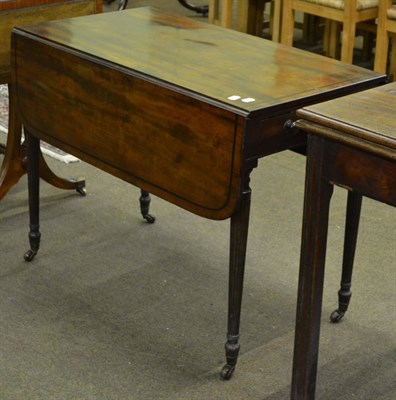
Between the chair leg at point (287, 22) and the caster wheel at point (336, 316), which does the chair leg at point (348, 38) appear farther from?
the caster wheel at point (336, 316)

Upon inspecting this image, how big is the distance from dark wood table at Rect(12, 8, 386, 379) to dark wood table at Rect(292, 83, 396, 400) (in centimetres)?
30

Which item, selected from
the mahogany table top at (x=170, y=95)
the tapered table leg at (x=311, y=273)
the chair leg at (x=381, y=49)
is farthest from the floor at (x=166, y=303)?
the chair leg at (x=381, y=49)

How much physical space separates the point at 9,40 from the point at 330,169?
5.26 ft

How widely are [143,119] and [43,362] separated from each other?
0.71m

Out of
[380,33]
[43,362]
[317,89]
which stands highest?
[317,89]

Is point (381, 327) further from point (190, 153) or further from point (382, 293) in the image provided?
point (190, 153)

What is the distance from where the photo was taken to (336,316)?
9.54ft

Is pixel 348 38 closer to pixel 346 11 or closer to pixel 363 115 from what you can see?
pixel 346 11

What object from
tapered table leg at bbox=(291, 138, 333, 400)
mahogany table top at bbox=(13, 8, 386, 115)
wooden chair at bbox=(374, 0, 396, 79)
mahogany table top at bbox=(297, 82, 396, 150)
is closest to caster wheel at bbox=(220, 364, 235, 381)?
tapered table leg at bbox=(291, 138, 333, 400)

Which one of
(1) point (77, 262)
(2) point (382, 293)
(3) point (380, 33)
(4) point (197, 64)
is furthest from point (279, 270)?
(3) point (380, 33)

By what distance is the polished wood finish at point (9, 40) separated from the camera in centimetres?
322

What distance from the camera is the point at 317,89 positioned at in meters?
2.45

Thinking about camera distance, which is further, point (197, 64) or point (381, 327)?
point (381, 327)

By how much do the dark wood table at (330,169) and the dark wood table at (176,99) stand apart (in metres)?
0.30
